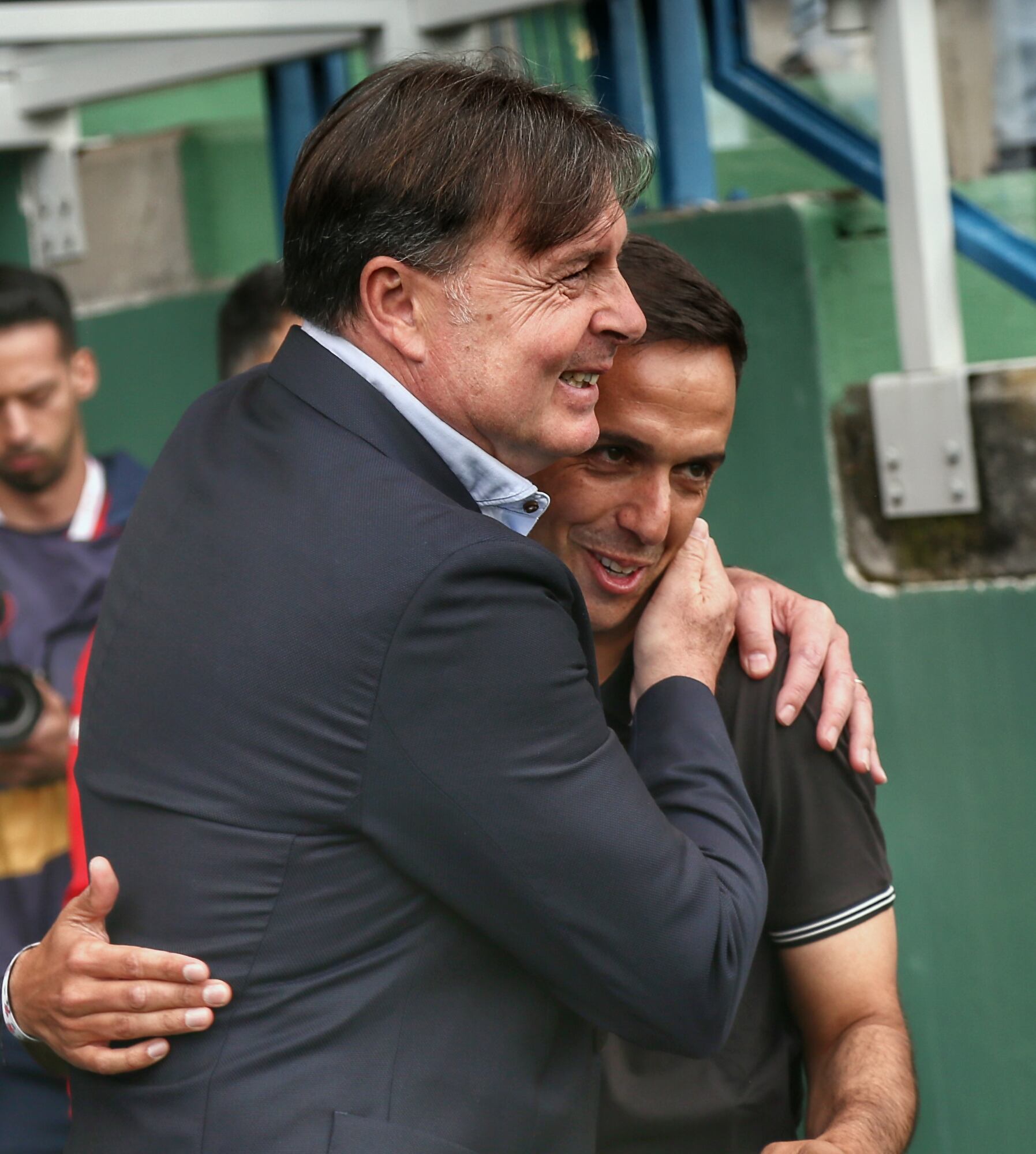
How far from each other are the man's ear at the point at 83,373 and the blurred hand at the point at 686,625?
2.13m

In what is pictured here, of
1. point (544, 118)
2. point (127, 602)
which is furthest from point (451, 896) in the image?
point (544, 118)

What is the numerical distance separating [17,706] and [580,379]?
135 centimetres

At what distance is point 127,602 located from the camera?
139 centimetres

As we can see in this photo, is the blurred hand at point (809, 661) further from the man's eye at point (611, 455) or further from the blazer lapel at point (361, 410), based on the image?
the blazer lapel at point (361, 410)

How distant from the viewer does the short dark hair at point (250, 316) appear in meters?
3.02

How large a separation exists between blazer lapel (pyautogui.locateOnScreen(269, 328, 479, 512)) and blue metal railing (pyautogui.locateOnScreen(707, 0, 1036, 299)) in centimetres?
162

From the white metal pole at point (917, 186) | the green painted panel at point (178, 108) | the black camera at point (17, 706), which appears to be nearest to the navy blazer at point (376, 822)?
the black camera at point (17, 706)

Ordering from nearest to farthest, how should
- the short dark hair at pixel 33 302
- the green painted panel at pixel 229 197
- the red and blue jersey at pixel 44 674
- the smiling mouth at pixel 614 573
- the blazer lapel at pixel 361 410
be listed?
the blazer lapel at pixel 361 410 → the smiling mouth at pixel 614 573 → the red and blue jersey at pixel 44 674 → the short dark hair at pixel 33 302 → the green painted panel at pixel 229 197

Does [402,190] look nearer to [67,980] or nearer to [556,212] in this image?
[556,212]

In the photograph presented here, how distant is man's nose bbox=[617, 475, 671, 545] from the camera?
5.71ft

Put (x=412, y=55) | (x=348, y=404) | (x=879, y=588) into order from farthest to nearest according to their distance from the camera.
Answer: (x=879, y=588) < (x=412, y=55) < (x=348, y=404)

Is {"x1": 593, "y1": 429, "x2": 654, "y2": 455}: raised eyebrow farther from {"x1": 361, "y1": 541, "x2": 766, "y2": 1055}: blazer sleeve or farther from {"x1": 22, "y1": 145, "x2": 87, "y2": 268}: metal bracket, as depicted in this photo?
{"x1": 22, "y1": 145, "x2": 87, "y2": 268}: metal bracket

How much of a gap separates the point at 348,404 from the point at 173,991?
0.53 meters

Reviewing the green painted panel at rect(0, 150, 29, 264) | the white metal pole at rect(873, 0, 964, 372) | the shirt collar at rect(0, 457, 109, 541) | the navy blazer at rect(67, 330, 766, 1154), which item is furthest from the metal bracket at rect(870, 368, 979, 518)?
the green painted panel at rect(0, 150, 29, 264)
